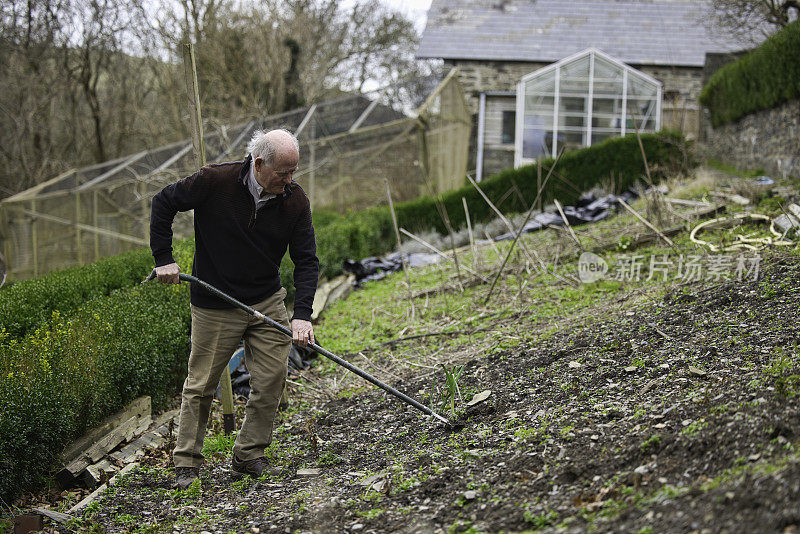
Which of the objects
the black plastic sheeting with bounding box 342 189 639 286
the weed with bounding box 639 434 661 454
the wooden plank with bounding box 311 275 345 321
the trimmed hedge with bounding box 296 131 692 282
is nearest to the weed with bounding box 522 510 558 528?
the weed with bounding box 639 434 661 454

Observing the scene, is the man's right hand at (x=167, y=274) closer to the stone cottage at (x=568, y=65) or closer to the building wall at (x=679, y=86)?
the stone cottage at (x=568, y=65)

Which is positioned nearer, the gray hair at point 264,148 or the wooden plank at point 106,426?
the gray hair at point 264,148

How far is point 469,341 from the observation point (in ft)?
20.4

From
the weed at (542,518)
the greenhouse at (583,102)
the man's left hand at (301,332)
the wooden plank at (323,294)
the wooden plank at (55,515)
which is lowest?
the wooden plank at (323,294)

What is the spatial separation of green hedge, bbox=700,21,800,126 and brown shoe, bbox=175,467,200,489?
33.6 ft

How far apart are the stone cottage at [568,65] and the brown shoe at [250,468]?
16.0 meters

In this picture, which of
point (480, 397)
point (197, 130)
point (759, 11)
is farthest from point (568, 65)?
point (480, 397)

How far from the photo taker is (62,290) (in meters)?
6.73

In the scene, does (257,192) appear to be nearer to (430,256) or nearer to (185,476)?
(185,476)

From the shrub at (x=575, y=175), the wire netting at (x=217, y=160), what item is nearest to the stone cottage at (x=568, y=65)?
the wire netting at (x=217, y=160)

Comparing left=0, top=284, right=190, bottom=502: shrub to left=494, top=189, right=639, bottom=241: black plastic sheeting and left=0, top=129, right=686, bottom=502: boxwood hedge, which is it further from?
left=494, top=189, right=639, bottom=241: black plastic sheeting

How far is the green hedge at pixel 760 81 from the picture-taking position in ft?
34.8

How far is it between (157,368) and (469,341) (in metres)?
2.62

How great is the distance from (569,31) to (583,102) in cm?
344
